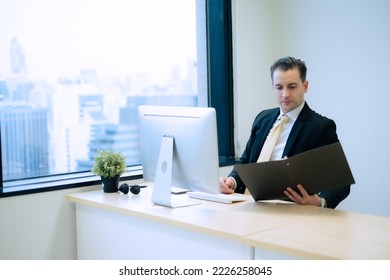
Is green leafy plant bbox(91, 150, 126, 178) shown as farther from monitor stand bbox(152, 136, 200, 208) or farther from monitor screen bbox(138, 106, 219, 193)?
monitor stand bbox(152, 136, 200, 208)

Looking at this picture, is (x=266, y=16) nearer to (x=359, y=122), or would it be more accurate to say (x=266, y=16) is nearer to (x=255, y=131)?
(x=359, y=122)

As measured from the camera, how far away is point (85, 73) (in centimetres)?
350

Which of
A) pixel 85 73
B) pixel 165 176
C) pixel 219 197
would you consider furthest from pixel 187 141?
pixel 85 73

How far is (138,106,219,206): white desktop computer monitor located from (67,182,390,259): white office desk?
0.15 meters

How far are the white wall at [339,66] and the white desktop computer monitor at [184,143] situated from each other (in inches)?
56.8

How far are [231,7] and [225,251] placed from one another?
233 centimetres

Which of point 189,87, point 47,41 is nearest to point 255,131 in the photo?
point 189,87

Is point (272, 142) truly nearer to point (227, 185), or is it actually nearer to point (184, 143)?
point (227, 185)

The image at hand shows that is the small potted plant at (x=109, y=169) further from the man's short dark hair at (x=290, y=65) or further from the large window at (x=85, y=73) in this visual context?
the man's short dark hair at (x=290, y=65)

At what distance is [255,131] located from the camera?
128 inches

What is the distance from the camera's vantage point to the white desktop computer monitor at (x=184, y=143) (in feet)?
8.63

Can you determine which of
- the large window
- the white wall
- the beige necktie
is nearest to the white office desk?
the beige necktie

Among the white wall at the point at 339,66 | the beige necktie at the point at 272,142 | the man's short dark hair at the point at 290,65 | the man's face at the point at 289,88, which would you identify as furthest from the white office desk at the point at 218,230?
the white wall at the point at 339,66

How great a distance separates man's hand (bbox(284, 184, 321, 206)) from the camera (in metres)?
2.70
